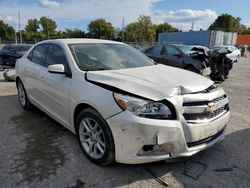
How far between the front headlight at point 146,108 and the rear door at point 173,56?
6.72 meters

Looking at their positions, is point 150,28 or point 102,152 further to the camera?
point 150,28

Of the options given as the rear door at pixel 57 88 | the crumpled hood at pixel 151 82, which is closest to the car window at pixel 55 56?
the rear door at pixel 57 88

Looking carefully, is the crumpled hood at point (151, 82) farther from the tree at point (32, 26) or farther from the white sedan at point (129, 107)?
the tree at point (32, 26)

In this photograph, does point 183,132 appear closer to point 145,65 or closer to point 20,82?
point 145,65

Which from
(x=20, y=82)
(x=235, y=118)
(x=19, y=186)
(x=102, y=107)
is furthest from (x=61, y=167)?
(x=235, y=118)

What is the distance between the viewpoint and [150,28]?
52.6 metres

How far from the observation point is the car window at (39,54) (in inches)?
167

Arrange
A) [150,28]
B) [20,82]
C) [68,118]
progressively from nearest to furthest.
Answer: [68,118] → [20,82] → [150,28]

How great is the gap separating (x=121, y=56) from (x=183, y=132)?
6.04ft

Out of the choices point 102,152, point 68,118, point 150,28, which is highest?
point 150,28

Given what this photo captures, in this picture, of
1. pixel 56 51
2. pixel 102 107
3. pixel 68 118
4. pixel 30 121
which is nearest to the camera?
pixel 102 107

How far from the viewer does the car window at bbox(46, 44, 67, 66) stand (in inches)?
140

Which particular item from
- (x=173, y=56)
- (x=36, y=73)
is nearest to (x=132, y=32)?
(x=173, y=56)

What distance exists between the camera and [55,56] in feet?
12.5
